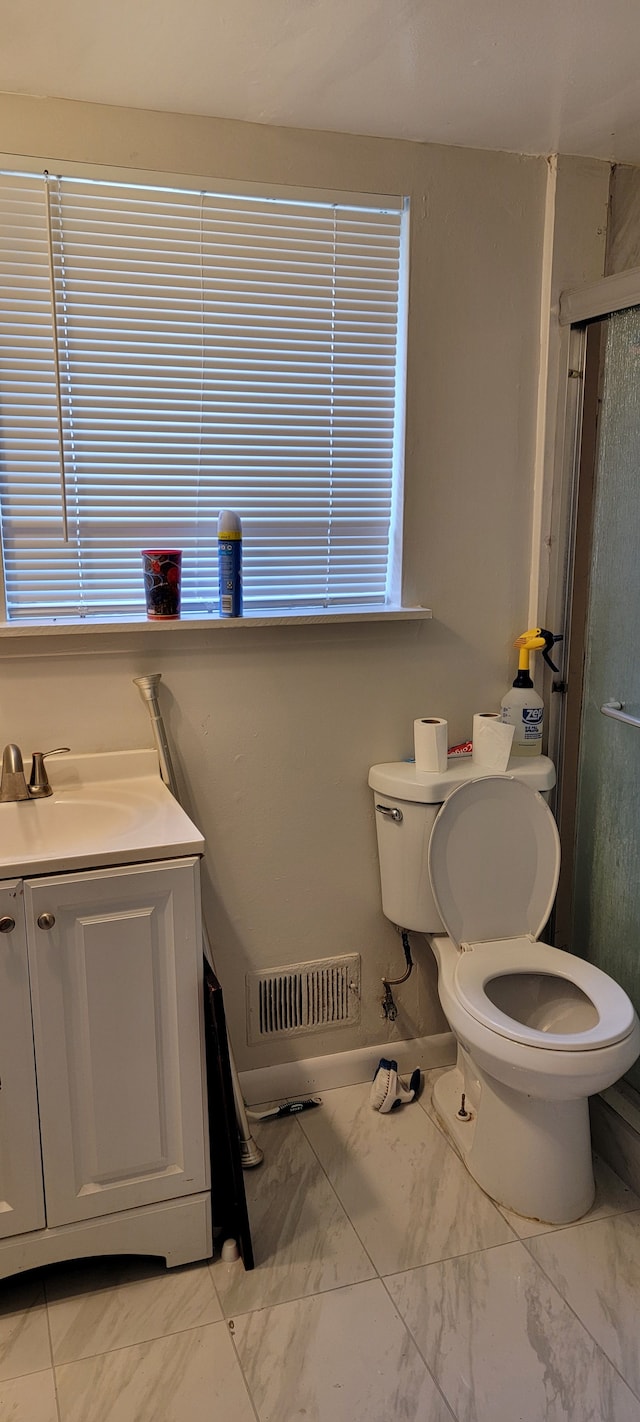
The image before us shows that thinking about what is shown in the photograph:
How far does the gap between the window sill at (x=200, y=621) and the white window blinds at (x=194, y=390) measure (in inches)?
1.6

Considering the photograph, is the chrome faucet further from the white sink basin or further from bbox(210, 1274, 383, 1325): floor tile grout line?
bbox(210, 1274, 383, 1325): floor tile grout line

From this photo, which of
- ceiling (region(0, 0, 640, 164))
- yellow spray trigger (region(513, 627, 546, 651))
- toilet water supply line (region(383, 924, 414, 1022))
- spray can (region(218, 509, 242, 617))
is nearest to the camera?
ceiling (region(0, 0, 640, 164))

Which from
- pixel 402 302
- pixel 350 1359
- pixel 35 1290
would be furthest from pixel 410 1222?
pixel 402 302

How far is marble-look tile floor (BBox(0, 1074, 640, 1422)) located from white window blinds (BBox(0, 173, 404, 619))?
1.28m

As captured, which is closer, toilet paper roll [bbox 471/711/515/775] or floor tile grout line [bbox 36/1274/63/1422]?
floor tile grout line [bbox 36/1274/63/1422]

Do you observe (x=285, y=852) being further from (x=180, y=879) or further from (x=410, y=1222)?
(x=410, y=1222)

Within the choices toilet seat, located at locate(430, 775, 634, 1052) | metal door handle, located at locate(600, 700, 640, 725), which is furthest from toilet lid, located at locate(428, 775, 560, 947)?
metal door handle, located at locate(600, 700, 640, 725)

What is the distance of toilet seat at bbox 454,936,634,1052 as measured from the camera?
182cm

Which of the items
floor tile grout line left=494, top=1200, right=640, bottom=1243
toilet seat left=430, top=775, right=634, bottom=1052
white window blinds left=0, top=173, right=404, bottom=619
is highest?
white window blinds left=0, top=173, right=404, bottom=619

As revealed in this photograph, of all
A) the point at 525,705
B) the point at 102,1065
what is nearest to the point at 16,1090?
the point at 102,1065

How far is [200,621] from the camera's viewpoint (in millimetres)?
2008

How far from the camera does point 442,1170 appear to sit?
2.12 meters

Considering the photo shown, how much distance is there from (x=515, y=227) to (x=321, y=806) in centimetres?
135

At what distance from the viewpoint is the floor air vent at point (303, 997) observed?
229cm
